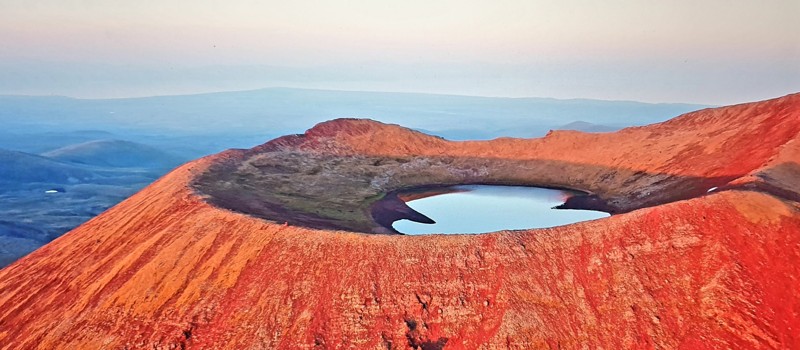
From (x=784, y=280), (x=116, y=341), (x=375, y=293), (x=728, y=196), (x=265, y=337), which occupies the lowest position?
(x=116, y=341)

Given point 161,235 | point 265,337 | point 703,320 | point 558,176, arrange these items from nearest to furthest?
point 703,320, point 265,337, point 161,235, point 558,176

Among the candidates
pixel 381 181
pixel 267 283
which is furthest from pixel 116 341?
pixel 381 181

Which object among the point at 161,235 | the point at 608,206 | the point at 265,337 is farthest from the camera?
the point at 608,206

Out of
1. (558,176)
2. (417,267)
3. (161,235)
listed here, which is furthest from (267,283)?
(558,176)

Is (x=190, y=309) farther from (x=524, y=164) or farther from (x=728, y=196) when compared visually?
(x=524, y=164)

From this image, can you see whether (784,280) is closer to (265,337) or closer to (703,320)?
(703,320)

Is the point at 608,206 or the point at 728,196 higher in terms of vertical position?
the point at 728,196

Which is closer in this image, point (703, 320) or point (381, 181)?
point (703, 320)
